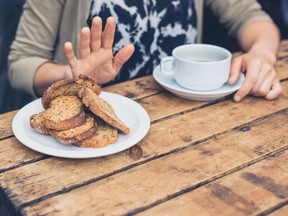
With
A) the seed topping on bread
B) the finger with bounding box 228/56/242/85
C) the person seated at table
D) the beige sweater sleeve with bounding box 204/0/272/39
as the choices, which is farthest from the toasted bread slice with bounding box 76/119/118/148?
the beige sweater sleeve with bounding box 204/0/272/39

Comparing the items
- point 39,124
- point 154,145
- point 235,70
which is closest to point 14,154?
point 39,124

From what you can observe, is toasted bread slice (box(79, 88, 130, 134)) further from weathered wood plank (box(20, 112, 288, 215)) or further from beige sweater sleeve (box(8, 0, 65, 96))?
beige sweater sleeve (box(8, 0, 65, 96))

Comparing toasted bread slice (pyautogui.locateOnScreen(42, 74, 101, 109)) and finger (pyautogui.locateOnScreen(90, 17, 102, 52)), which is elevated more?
finger (pyautogui.locateOnScreen(90, 17, 102, 52))

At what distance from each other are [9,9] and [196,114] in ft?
3.55

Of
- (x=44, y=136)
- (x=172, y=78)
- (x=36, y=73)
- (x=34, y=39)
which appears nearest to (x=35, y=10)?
(x=34, y=39)

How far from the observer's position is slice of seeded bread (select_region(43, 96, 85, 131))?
969 millimetres

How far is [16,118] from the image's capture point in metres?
1.08

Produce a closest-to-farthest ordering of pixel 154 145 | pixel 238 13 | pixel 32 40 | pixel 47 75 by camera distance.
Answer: pixel 154 145, pixel 47 75, pixel 32 40, pixel 238 13

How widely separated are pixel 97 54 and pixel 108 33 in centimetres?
8

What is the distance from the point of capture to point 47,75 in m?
1.49

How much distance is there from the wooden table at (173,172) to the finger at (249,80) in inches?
3.4

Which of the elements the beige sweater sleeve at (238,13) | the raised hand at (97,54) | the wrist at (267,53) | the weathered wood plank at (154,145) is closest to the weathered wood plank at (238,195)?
the weathered wood plank at (154,145)

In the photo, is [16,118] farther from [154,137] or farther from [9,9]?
[9,9]

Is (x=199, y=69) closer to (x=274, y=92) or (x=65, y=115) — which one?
(x=274, y=92)
